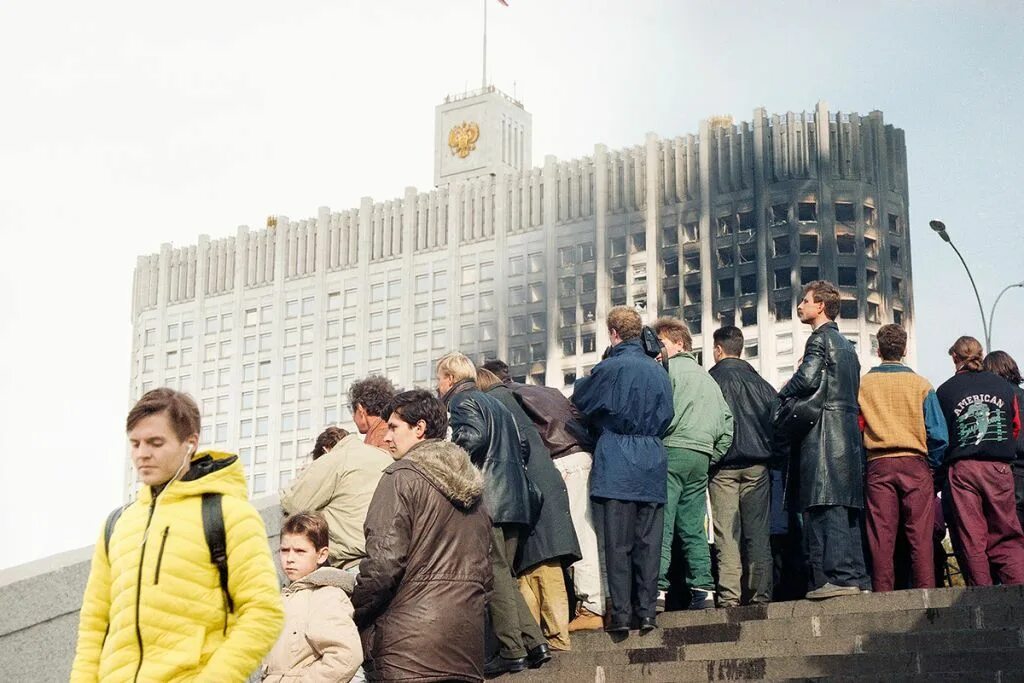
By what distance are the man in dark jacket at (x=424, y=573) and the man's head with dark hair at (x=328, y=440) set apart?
89.5 inches

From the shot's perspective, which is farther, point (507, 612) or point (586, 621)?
point (586, 621)

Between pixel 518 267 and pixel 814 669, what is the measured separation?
92117mm

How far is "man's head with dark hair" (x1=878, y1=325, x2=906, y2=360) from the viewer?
378 inches

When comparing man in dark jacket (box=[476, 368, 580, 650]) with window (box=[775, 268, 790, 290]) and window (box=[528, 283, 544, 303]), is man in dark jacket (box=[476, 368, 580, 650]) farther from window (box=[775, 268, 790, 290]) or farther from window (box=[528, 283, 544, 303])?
window (box=[528, 283, 544, 303])

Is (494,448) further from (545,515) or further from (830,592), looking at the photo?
(830,592)

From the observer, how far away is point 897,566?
10.1 metres

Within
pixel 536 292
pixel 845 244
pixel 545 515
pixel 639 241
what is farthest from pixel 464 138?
pixel 545 515

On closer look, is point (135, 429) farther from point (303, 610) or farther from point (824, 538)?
point (824, 538)

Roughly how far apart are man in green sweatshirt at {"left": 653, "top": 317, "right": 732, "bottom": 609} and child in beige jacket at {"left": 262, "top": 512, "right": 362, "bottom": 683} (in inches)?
146

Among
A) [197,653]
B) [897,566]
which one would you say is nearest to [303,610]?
[197,653]

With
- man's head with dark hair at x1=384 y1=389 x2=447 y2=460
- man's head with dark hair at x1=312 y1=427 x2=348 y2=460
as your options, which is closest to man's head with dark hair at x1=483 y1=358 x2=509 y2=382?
man's head with dark hair at x1=312 y1=427 x2=348 y2=460

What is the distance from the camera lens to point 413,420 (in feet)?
20.6

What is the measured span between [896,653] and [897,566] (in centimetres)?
243

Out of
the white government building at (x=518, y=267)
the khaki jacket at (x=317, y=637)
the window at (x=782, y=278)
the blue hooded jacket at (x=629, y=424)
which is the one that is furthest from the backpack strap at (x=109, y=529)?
the window at (x=782, y=278)
